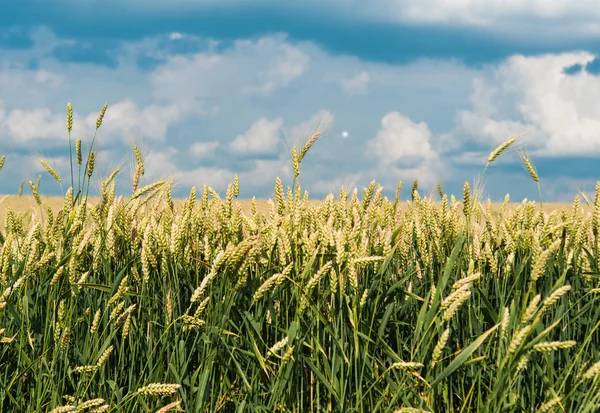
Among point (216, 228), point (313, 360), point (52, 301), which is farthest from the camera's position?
point (216, 228)

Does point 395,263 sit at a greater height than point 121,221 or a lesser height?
lesser

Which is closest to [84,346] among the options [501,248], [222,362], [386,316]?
[222,362]

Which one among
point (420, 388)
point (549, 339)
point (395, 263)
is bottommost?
point (420, 388)

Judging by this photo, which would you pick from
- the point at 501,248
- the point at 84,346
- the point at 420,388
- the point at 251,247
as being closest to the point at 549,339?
the point at 420,388

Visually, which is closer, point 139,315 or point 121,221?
point 139,315

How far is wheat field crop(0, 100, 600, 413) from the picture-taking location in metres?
2.20

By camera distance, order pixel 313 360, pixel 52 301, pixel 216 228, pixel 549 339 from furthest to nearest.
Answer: pixel 216 228 → pixel 52 301 → pixel 549 339 → pixel 313 360

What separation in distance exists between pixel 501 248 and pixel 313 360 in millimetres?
1414

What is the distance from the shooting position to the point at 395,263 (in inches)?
125

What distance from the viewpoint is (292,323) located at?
7.23 feet

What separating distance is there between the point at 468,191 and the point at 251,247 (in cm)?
128

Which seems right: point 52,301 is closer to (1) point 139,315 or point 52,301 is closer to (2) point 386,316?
(1) point 139,315

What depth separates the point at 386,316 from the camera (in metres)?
2.38

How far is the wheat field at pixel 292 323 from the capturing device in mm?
2203
